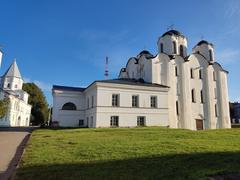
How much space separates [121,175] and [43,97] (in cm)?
6225

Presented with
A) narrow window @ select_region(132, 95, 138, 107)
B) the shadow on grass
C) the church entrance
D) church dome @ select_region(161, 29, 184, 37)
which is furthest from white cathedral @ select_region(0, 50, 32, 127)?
the shadow on grass

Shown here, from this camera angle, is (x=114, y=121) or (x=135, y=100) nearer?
(x=114, y=121)

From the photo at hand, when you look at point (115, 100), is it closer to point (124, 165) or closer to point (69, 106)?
point (69, 106)

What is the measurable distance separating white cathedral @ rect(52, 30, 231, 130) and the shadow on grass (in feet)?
55.5

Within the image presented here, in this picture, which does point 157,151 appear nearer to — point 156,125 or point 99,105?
point 99,105

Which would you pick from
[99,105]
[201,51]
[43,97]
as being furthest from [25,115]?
[201,51]

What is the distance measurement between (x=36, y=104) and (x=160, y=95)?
151ft

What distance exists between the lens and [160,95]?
26625 mm

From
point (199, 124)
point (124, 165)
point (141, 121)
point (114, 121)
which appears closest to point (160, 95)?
point (141, 121)

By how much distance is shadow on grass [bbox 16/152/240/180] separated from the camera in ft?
17.6

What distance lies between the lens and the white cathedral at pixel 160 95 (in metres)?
24.6

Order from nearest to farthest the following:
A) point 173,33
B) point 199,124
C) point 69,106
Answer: point 69,106 → point 199,124 → point 173,33

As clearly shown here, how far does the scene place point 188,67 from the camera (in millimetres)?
32125

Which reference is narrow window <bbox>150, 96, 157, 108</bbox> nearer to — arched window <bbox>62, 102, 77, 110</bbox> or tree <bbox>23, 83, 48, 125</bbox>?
arched window <bbox>62, 102, 77, 110</bbox>
